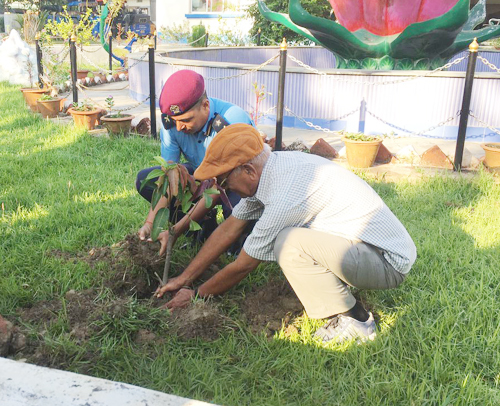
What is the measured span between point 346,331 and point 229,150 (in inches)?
38.6

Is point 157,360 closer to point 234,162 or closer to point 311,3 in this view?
point 234,162

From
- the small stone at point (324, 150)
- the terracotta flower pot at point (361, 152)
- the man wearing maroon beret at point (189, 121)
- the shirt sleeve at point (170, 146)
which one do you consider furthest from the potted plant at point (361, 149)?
the shirt sleeve at point (170, 146)

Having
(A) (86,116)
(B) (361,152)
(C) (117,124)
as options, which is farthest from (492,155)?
(A) (86,116)

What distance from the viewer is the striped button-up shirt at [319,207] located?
2373 mm

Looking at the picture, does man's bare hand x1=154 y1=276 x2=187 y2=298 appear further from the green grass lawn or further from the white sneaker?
the white sneaker

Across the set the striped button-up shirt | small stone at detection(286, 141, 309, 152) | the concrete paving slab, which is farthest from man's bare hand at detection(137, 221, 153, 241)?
small stone at detection(286, 141, 309, 152)

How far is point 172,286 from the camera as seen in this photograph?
281cm

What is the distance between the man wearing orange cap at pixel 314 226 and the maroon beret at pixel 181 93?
58 cm

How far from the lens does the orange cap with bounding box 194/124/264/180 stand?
229 centimetres

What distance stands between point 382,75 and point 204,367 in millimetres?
5683

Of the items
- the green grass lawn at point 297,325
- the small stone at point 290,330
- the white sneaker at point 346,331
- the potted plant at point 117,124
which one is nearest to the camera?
the green grass lawn at point 297,325

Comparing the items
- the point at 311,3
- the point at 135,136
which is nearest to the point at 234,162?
the point at 135,136

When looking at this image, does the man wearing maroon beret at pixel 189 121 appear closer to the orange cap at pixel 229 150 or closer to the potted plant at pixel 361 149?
the orange cap at pixel 229 150

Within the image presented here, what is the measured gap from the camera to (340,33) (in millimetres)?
8438
